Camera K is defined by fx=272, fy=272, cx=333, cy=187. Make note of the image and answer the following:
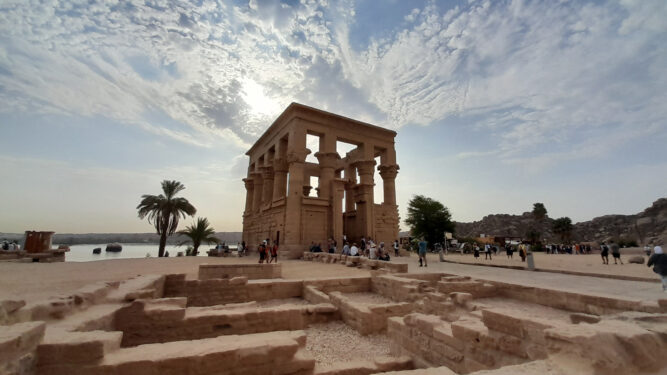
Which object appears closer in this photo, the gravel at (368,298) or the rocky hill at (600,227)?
the gravel at (368,298)

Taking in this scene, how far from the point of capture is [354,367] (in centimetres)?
336

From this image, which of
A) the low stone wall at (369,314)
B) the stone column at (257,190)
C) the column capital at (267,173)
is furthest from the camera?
the stone column at (257,190)

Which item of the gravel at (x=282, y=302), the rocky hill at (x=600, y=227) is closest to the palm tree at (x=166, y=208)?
the gravel at (x=282, y=302)

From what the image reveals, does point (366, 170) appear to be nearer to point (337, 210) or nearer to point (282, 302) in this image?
point (337, 210)

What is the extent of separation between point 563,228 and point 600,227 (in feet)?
45.7

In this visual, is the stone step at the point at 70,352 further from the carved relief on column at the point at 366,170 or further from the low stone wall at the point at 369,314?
the carved relief on column at the point at 366,170

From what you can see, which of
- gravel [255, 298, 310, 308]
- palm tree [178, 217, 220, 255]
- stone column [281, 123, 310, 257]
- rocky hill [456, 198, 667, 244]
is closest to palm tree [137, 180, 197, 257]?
palm tree [178, 217, 220, 255]

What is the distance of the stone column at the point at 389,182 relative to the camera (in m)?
23.6

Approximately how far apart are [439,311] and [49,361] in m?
→ 6.48

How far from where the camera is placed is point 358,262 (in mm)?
12930

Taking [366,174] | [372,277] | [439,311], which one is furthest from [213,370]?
[366,174]

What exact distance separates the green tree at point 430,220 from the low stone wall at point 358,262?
23.8 metres

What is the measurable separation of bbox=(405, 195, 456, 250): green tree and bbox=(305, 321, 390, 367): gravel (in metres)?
34.0

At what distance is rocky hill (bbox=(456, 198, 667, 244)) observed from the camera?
38531 millimetres
